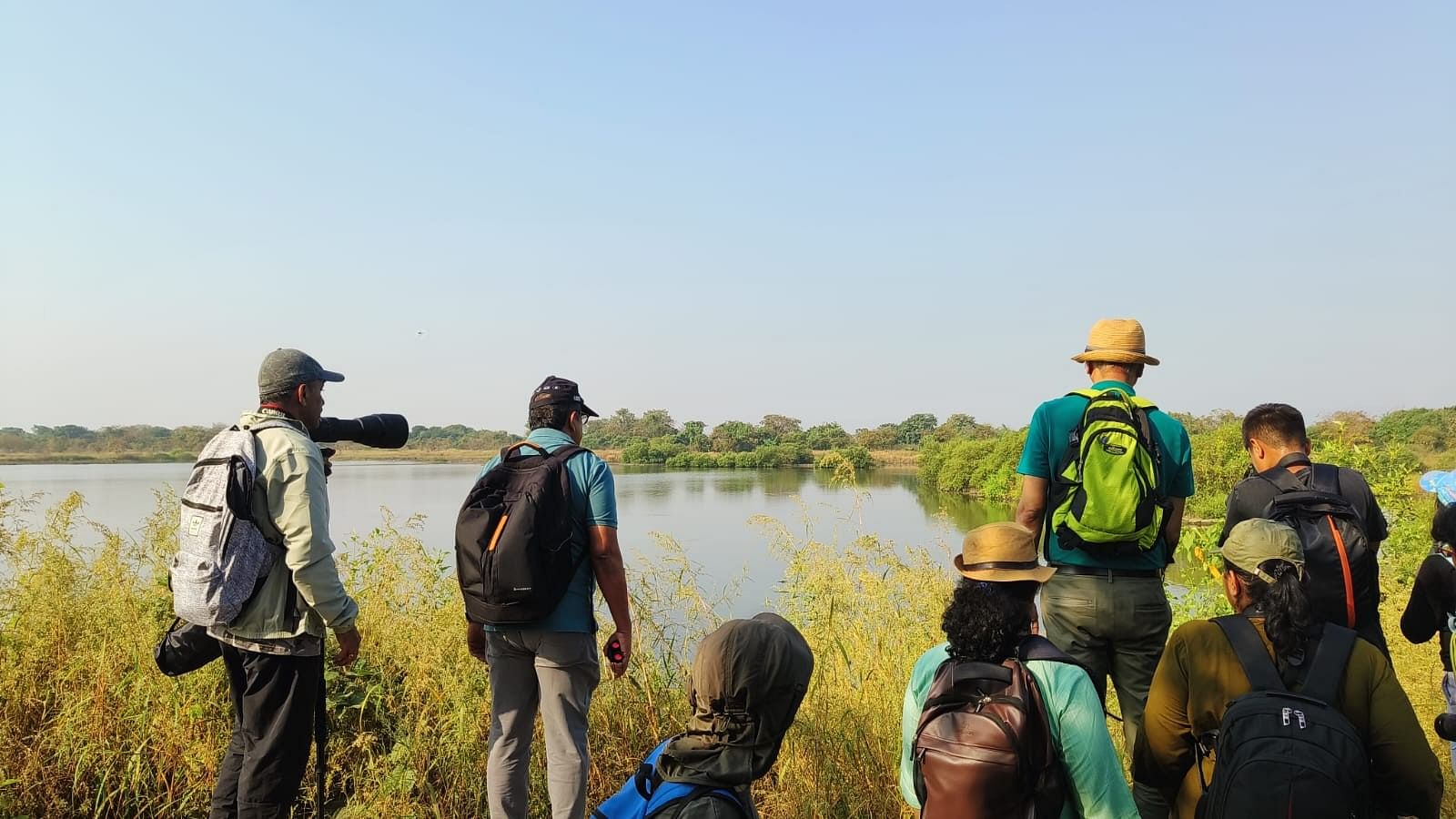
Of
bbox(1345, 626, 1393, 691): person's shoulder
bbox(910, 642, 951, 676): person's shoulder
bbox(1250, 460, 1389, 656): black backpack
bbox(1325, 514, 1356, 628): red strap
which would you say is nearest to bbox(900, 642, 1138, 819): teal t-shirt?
bbox(910, 642, 951, 676): person's shoulder

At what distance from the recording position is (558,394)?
9.55 feet

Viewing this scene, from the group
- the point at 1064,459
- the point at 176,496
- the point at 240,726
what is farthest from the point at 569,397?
the point at 176,496

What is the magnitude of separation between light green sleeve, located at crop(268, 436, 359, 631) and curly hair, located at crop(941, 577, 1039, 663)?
183cm

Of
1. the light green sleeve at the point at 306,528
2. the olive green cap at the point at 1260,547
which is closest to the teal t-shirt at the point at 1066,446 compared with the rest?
the olive green cap at the point at 1260,547

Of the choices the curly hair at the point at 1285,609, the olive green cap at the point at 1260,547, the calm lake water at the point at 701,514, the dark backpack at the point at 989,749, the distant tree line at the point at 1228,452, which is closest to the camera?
the dark backpack at the point at 989,749

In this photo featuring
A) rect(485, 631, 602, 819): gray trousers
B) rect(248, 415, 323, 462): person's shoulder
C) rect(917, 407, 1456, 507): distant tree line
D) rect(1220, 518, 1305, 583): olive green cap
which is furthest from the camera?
rect(917, 407, 1456, 507): distant tree line

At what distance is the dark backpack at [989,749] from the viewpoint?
1.51 meters

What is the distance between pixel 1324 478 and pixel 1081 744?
5.55ft

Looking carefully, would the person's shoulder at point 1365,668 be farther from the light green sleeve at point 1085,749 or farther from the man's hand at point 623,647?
the man's hand at point 623,647

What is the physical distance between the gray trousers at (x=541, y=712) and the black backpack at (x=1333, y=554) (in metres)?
2.08

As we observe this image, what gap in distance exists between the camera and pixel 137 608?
12.1 ft

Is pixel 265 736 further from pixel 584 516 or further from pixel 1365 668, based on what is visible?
pixel 1365 668

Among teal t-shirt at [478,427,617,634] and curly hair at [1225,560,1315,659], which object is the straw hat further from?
teal t-shirt at [478,427,617,634]

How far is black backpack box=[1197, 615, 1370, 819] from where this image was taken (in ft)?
5.11
